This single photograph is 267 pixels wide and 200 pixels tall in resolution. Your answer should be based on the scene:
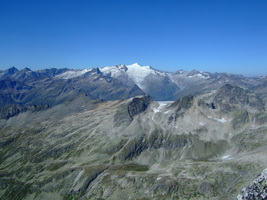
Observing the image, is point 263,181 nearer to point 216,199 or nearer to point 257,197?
point 257,197

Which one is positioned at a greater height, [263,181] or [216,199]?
[263,181]

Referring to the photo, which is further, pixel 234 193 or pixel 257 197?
pixel 234 193

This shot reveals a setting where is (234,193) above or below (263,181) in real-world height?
below

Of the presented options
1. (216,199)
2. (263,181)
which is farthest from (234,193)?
(263,181)

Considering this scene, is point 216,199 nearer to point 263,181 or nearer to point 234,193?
point 234,193

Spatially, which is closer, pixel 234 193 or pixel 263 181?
pixel 263 181

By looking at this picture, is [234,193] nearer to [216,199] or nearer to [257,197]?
[216,199]

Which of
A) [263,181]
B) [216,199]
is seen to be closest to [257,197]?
[263,181]
